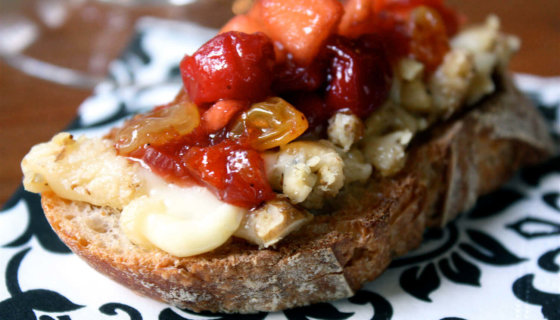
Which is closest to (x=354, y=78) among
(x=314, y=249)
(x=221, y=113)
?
(x=221, y=113)

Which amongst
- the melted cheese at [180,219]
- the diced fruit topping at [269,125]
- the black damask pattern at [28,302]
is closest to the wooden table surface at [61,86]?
the black damask pattern at [28,302]

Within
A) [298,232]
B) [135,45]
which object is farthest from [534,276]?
[135,45]

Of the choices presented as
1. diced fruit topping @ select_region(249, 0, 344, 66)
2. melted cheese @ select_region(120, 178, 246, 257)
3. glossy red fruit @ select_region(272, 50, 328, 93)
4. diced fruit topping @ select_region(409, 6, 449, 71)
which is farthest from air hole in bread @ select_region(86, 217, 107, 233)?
diced fruit topping @ select_region(409, 6, 449, 71)

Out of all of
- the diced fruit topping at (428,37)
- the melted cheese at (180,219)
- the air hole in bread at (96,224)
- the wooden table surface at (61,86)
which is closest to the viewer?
the melted cheese at (180,219)

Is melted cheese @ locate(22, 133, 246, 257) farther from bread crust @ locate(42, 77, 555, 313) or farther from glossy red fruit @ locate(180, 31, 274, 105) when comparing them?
glossy red fruit @ locate(180, 31, 274, 105)

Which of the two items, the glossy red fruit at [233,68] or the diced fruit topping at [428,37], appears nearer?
the glossy red fruit at [233,68]

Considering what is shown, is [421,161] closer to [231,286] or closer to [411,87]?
[411,87]

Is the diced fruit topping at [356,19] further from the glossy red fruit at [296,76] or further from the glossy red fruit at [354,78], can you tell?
the glossy red fruit at [296,76]
